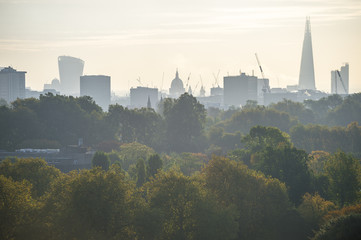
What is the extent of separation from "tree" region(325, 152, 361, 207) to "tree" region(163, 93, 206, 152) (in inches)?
2303

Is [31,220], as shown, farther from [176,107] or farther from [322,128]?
[322,128]

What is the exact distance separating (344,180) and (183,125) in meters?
68.3

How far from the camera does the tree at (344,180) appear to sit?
7712cm

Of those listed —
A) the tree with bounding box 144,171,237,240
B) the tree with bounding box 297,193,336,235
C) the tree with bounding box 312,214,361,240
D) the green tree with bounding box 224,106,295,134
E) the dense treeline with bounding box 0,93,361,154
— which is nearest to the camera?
the tree with bounding box 312,214,361,240

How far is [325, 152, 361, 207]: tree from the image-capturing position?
7712 centimetres

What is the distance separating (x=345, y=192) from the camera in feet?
256

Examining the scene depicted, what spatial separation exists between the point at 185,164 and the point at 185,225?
46.4 meters

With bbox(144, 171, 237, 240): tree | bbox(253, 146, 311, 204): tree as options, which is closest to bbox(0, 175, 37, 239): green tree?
bbox(144, 171, 237, 240): tree

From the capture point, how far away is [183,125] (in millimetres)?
144875

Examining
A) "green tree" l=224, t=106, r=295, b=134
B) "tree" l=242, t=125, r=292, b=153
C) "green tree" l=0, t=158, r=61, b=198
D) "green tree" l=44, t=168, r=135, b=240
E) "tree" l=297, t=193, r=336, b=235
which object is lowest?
"tree" l=297, t=193, r=336, b=235

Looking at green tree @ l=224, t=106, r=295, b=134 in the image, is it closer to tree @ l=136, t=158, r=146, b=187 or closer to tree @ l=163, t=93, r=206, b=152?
tree @ l=163, t=93, r=206, b=152

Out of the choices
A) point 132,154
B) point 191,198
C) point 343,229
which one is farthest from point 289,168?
point 132,154

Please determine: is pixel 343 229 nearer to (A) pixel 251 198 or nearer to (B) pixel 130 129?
(A) pixel 251 198

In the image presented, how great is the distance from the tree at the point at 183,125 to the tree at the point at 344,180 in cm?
5850
